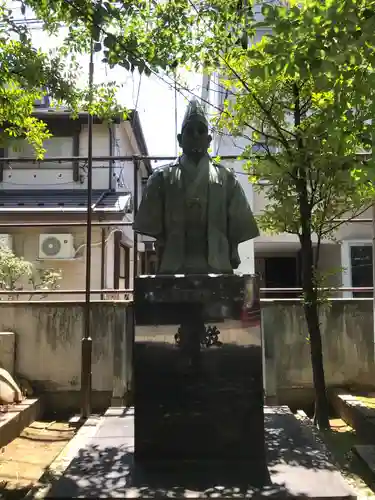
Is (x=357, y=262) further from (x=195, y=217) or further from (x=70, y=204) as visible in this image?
(x=195, y=217)

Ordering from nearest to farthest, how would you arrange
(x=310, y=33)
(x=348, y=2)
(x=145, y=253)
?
(x=348, y=2)
(x=310, y=33)
(x=145, y=253)

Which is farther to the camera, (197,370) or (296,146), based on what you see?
(296,146)

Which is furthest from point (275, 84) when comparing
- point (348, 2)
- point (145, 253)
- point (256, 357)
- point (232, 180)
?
point (145, 253)

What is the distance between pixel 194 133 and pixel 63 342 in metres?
4.14

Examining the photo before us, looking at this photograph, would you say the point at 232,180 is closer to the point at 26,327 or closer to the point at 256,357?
the point at 256,357

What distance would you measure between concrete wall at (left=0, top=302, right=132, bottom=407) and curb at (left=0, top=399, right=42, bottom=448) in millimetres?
472

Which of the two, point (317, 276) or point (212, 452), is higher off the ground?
point (317, 276)

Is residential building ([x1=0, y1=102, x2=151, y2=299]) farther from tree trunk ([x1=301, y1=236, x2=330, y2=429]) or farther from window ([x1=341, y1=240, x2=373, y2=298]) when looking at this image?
window ([x1=341, y1=240, x2=373, y2=298])

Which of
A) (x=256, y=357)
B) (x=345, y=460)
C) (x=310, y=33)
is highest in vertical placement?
(x=310, y=33)

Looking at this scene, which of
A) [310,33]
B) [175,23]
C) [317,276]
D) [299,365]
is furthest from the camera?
[299,365]

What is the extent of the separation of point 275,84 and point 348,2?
2493 mm

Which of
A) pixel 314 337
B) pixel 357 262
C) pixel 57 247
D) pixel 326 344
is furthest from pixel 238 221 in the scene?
pixel 357 262

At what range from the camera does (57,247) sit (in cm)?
973

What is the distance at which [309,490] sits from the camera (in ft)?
10.6
